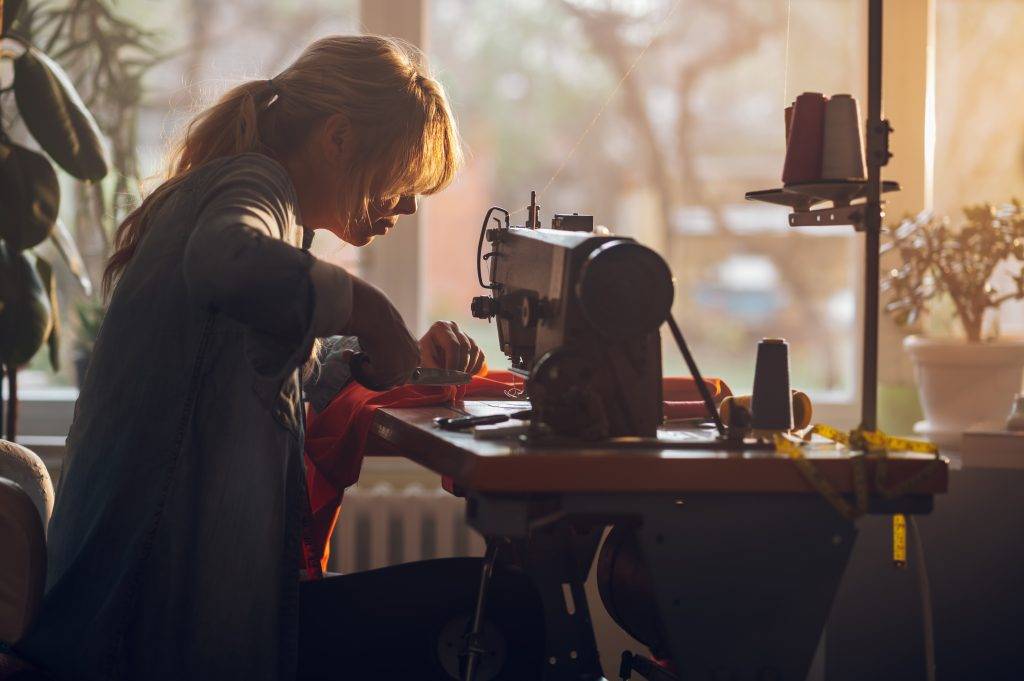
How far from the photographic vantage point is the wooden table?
121 centimetres

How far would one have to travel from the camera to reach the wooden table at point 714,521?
3.98 feet

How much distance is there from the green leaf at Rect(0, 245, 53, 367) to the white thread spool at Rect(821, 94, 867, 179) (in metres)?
1.72

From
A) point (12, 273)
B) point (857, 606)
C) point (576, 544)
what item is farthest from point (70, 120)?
point (857, 606)

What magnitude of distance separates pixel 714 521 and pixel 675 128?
2.03m

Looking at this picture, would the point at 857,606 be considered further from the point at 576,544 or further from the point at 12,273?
the point at 12,273

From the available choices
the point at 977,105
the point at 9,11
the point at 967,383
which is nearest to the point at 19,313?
the point at 9,11

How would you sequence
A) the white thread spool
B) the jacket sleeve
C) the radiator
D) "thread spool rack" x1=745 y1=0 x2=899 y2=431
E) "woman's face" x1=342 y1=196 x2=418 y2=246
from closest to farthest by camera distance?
1. the jacket sleeve
2. "thread spool rack" x1=745 y1=0 x2=899 y2=431
3. the white thread spool
4. "woman's face" x1=342 y1=196 x2=418 y2=246
5. the radiator

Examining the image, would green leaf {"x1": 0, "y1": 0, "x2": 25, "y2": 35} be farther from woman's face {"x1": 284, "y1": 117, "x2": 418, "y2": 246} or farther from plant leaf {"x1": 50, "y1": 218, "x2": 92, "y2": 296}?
woman's face {"x1": 284, "y1": 117, "x2": 418, "y2": 246}

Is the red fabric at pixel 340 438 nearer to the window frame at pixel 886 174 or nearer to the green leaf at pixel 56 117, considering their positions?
the green leaf at pixel 56 117

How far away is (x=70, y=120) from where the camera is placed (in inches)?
97.7

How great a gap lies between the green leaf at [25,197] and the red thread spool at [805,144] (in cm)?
162

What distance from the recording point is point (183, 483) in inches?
51.1

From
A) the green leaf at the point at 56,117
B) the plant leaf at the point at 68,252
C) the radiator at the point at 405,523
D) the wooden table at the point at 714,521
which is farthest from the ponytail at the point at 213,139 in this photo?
the radiator at the point at 405,523

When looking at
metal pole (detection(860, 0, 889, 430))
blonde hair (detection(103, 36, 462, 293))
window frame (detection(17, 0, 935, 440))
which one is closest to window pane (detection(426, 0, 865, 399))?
window frame (detection(17, 0, 935, 440))
